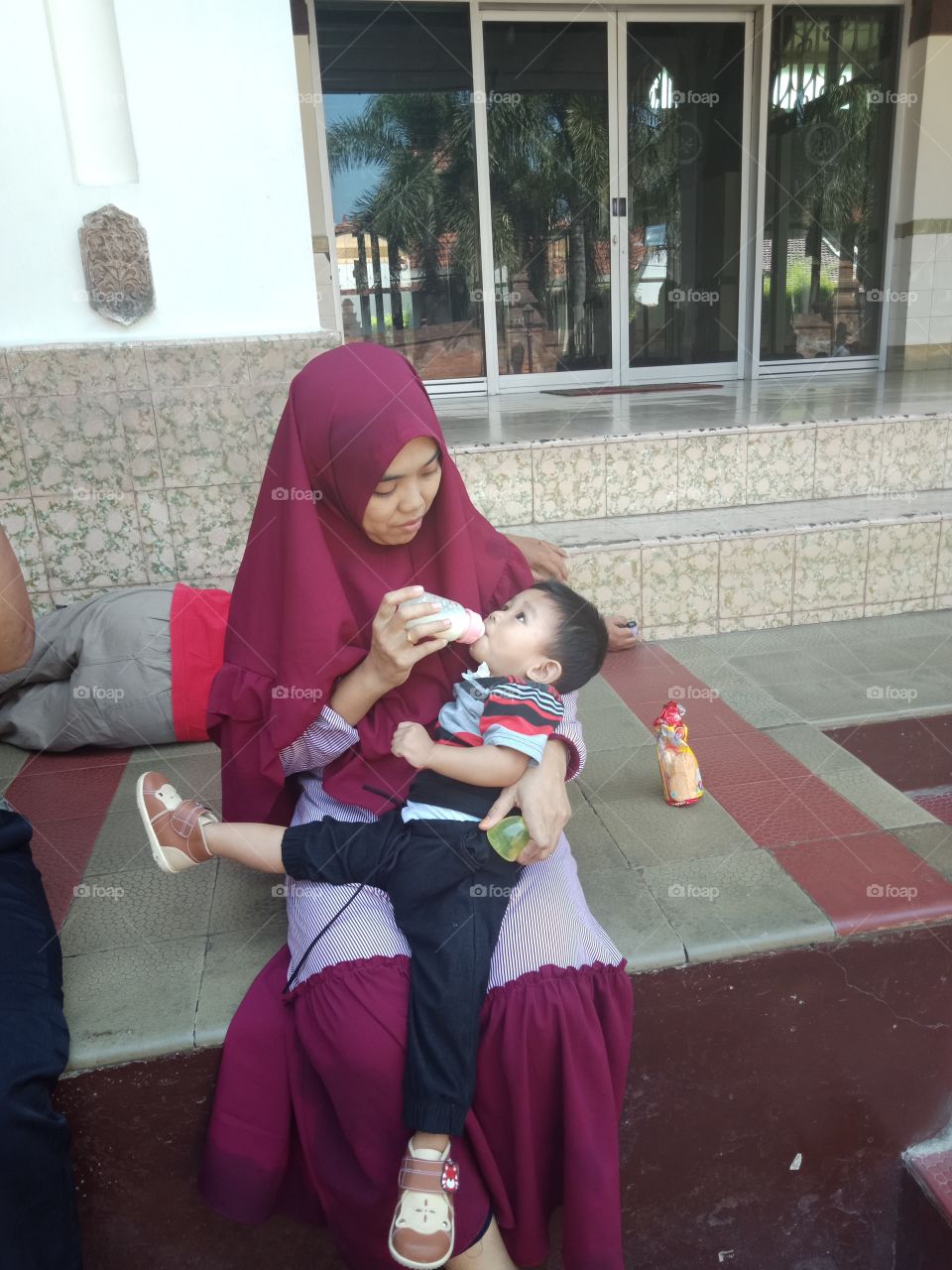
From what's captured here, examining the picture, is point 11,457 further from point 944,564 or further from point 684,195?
point 684,195

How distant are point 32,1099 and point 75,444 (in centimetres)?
222

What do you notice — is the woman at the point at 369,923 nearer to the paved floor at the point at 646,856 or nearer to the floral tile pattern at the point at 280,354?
the paved floor at the point at 646,856

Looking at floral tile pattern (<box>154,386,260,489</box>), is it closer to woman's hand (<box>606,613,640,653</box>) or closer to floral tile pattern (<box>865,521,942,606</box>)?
woman's hand (<box>606,613,640,653</box>)

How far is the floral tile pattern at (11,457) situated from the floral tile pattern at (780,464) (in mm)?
2757

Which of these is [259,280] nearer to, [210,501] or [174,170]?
[174,170]

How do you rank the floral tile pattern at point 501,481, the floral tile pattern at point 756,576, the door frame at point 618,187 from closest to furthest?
the floral tile pattern at point 756,576, the floral tile pattern at point 501,481, the door frame at point 618,187

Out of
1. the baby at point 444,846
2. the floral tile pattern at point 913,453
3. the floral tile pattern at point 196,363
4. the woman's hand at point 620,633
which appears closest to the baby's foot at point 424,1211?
the baby at point 444,846

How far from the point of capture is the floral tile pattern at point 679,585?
3.29 meters

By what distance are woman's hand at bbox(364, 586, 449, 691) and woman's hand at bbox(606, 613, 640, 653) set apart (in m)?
1.78

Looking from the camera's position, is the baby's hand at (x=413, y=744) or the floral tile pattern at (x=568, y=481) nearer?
the baby's hand at (x=413, y=744)

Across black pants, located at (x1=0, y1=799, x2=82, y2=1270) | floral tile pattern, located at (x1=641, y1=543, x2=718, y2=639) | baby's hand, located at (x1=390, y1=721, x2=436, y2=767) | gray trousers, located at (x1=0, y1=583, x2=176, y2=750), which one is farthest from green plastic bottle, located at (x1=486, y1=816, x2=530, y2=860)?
floral tile pattern, located at (x1=641, y1=543, x2=718, y2=639)

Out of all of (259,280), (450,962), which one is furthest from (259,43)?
(450,962)

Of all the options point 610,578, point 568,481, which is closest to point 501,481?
point 568,481

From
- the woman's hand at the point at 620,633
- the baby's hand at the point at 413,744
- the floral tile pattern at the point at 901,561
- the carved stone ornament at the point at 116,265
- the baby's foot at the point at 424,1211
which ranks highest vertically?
the carved stone ornament at the point at 116,265
